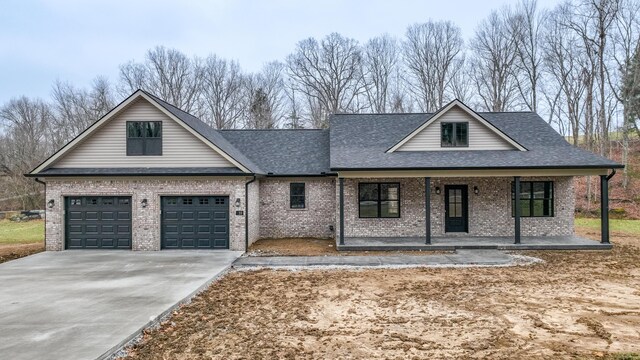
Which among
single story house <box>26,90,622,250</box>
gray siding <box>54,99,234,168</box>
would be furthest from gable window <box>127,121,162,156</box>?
gray siding <box>54,99,234,168</box>

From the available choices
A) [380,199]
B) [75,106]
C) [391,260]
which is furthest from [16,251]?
[75,106]

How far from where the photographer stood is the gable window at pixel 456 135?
15.8 metres

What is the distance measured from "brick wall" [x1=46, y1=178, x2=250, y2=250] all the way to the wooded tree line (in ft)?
72.8

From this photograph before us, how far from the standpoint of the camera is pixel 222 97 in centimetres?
3819

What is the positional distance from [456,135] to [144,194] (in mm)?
12633

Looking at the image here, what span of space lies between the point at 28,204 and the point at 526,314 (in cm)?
3926

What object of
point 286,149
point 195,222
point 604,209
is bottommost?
point 195,222


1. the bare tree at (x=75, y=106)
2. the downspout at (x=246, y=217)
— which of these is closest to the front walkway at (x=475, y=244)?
the downspout at (x=246, y=217)

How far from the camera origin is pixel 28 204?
3303cm

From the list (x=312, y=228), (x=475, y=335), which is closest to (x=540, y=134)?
(x=312, y=228)

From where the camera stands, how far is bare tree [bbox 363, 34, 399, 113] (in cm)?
3609

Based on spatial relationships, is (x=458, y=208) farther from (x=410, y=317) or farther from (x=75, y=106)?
(x=75, y=106)

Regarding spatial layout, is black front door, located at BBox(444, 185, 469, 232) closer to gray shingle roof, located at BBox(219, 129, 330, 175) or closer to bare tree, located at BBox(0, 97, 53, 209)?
gray shingle roof, located at BBox(219, 129, 330, 175)

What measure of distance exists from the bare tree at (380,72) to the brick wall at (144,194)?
2447 cm
